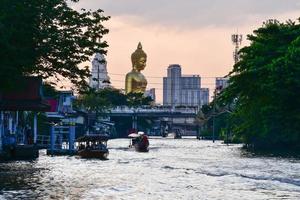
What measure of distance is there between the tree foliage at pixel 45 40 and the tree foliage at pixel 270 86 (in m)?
30.2

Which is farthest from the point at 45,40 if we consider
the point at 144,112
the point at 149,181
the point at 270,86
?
the point at 144,112

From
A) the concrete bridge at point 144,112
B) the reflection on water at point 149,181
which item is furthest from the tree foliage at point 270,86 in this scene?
the concrete bridge at point 144,112

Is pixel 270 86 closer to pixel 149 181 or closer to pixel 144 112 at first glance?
pixel 149 181

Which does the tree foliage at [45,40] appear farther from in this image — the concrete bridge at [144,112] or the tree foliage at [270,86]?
the concrete bridge at [144,112]

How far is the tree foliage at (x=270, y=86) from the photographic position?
7360 cm

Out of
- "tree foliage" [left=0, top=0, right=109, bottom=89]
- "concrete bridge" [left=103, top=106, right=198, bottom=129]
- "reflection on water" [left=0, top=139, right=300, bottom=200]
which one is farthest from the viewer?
"concrete bridge" [left=103, top=106, right=198, bottom=129]

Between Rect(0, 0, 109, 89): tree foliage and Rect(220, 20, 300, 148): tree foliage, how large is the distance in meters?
30.2

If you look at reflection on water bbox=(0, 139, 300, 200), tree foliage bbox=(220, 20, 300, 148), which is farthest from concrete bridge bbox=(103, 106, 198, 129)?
reflection on water bbox=(0, 139, 300, 200)

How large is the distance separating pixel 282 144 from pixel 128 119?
4205 inches

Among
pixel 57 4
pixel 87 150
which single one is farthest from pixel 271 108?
pixel 57 4

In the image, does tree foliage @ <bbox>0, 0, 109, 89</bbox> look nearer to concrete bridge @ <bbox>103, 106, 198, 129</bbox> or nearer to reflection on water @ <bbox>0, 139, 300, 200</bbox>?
reflection on water @ <bbox>0, 139, 300, 200</bbox>

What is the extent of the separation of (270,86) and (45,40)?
34899 millimetres

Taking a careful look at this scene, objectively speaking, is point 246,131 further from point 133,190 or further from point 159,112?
point 159,112

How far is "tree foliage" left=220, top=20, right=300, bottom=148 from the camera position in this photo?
241 feet
